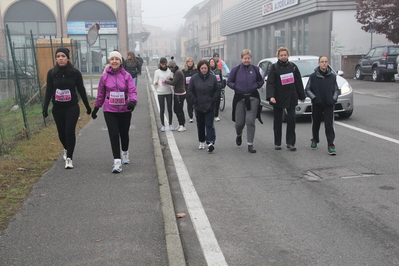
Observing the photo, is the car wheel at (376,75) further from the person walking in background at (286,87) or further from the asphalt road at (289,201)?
the person walking in background at (286,87)

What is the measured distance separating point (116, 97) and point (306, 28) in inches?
1202

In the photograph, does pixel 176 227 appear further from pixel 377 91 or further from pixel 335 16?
pixel 335 16

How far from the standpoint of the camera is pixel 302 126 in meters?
11.3

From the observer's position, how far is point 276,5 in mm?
40031

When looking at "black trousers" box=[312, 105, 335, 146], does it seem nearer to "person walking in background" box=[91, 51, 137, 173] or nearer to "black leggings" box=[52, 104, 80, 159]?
"person walking in background" box=[91, 51, 137, 173]

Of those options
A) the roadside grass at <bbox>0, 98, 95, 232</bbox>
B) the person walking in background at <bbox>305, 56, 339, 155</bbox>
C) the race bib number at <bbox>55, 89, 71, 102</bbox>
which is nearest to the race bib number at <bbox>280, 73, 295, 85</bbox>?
the person walking in background at <bbox>305, 56, 339, 155</bbox>

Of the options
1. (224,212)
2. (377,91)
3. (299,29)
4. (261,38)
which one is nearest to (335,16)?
(299,29)

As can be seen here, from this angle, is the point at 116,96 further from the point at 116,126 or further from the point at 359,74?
the point at 359,74

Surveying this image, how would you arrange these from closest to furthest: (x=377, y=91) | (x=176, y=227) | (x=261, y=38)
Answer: (x=176, y=227), (x=377, y=91), (x=261, y=38)

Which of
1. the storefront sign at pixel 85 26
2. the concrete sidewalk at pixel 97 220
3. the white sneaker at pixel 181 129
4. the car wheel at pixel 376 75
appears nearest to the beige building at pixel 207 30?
the storefront sign at pixel 85 26

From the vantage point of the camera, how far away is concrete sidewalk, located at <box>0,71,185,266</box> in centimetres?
402

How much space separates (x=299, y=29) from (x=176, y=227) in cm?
3440

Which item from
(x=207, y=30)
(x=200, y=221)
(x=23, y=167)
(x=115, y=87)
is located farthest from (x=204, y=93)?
(x=207, y=30)

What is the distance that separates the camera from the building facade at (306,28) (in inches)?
1216
